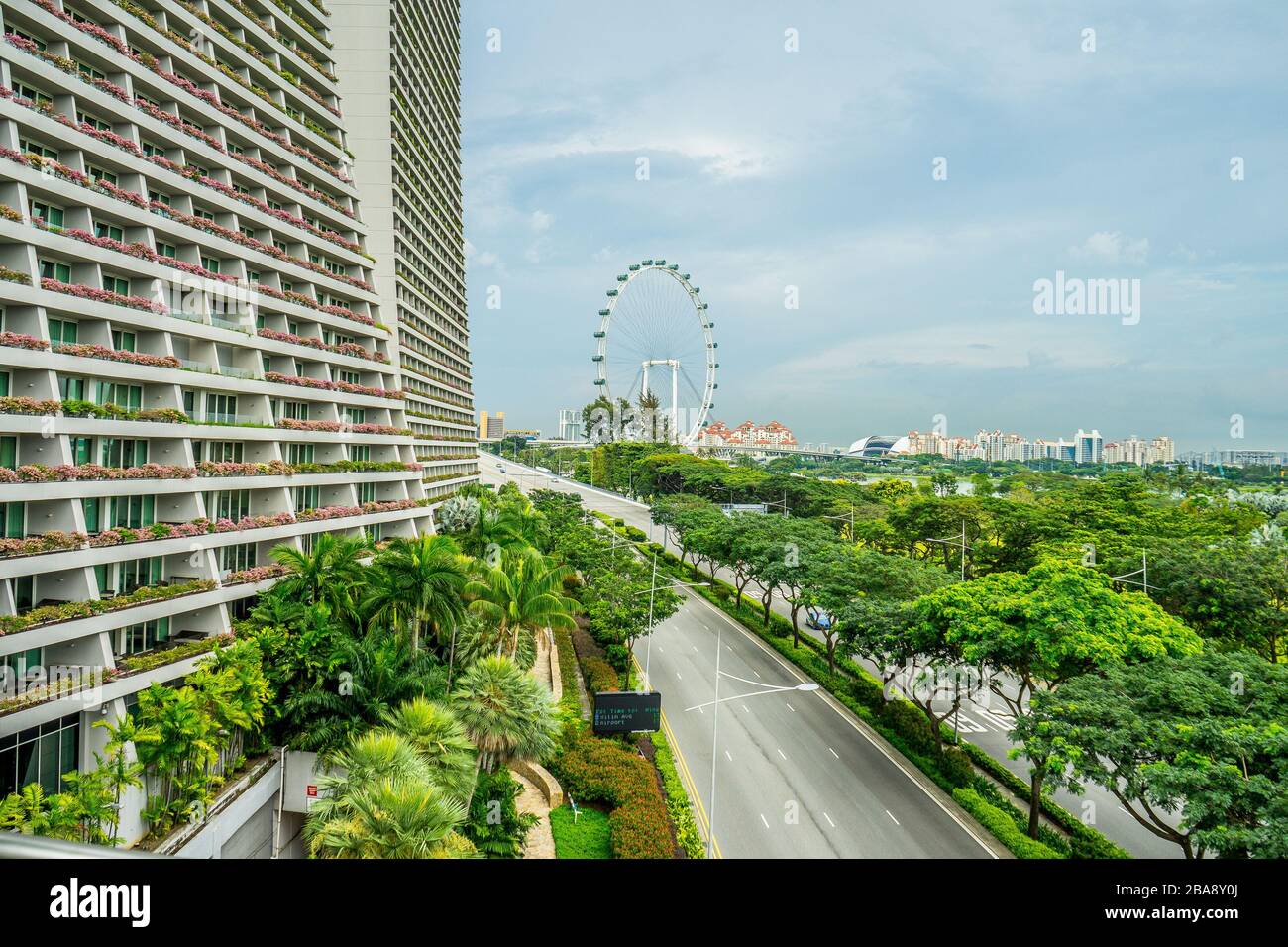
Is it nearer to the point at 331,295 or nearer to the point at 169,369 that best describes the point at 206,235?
the point at 169,369

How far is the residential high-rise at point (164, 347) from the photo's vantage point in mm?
20984

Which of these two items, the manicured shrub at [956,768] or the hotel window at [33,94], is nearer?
the hotel window at [33,94]

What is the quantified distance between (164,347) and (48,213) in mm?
5214

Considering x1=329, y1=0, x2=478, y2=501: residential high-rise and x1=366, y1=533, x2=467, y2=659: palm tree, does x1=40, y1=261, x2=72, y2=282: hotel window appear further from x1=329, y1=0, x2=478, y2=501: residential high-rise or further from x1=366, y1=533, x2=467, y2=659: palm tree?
x1=329, y1=0, x2=478, y2=501: residential high-rise

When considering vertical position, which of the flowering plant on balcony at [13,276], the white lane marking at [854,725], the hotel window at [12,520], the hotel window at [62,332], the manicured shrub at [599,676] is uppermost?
the flowering plant on balcony at [13,276]

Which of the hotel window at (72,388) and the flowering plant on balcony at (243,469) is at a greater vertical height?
the hotel window at (72,388)

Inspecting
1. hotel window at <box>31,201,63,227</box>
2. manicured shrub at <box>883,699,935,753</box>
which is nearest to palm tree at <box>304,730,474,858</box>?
hotel window at <box>31,201,63,227</box>

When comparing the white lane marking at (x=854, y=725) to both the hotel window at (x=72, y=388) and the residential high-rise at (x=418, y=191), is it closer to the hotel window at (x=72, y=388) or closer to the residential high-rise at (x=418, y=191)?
the residential high-rise at (x=418, y=191)

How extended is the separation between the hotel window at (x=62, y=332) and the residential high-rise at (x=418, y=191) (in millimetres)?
22555

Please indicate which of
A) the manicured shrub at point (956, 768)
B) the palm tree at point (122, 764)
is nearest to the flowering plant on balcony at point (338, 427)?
the palm tree at point (122, 764)

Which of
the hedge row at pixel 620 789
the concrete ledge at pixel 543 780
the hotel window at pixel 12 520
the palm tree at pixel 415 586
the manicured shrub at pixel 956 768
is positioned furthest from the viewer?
the manicured shrub at pixel 956 768

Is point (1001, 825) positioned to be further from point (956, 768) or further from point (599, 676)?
point (599, 676)
